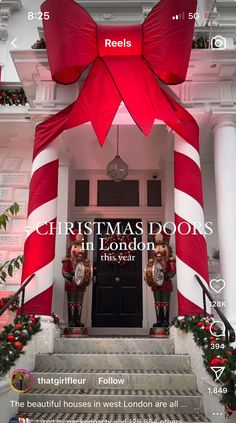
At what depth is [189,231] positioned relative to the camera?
538 cm

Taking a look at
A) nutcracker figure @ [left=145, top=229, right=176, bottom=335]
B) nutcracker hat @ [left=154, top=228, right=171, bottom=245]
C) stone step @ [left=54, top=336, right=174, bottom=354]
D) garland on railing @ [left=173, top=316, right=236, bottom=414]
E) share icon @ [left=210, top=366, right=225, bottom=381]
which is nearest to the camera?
garland on railing @ [left=173, top=316, right=236, bottom=414]

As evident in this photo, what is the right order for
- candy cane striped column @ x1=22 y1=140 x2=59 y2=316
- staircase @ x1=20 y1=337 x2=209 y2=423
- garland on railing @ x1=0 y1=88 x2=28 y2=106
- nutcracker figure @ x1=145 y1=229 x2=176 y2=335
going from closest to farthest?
staircase @ x1=20 y1=337 x2=209 y2=423
candy cane striped column @ x1=22 y1=140 x2=59 y2=316
nutcracker figure @ x1=145 y1=229 x2=176 y2=335
garland on railing @ x1=0 y1=88 x2=28 y2=106

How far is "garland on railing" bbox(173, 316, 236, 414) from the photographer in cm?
349

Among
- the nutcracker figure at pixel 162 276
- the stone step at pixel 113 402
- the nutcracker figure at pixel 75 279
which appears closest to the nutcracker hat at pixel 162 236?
the nutcracker figure at pixel 162 276

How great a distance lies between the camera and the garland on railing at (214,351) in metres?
3.49

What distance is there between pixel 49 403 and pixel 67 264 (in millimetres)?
2488

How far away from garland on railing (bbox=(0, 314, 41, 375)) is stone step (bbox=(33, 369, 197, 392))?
41cm

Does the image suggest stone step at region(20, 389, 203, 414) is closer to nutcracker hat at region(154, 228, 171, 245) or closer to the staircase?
the staircase

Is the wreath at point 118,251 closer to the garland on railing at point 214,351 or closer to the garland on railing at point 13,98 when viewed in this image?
the garland on railing at point 214,351

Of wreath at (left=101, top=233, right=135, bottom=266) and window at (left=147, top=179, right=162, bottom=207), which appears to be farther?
window at (left=147, top=179, right=162, bottom=207)

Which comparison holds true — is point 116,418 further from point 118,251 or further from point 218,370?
point 118,251

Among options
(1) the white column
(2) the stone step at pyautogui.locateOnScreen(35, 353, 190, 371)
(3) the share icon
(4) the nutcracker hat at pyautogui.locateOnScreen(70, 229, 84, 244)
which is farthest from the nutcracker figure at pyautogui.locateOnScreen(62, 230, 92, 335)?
(3) the share icon

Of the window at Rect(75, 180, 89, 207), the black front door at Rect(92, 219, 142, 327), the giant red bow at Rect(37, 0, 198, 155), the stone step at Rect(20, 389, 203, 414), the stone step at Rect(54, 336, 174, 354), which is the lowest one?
the stone step at Rect(20, 389, 203, 414)

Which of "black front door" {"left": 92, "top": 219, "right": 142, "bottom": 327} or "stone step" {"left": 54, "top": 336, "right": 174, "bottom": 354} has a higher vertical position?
"black front door" {"left": 92, "top": 219, "right": 142, "bottom": 327}
